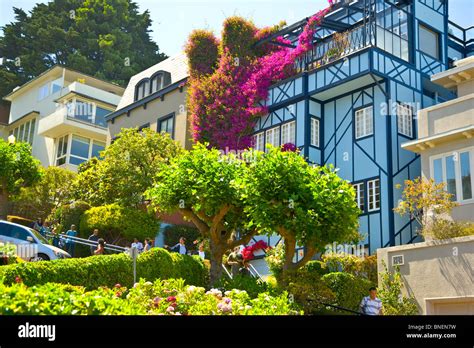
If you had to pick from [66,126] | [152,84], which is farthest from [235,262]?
[66,126]

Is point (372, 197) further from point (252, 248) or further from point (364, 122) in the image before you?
point (252, 248)

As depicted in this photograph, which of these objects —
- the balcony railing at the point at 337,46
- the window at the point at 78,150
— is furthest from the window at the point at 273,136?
the window at the point at 78,150

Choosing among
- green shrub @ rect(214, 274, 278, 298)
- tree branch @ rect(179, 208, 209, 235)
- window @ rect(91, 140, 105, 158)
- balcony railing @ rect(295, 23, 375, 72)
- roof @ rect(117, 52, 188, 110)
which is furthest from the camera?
window @ rect(91, 140, 105, 158)

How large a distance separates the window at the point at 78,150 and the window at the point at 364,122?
19.8 m

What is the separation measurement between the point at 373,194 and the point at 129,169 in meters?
10.7

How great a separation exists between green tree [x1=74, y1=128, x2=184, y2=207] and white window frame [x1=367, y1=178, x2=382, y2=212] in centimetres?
911

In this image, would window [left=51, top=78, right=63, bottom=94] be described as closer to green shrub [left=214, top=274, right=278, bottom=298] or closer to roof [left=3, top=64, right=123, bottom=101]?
roof [left=3, top=64, right=123, bottom=101]

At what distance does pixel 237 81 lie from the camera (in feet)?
97.1

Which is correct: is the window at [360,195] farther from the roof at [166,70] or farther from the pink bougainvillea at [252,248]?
the roof at [166,70]

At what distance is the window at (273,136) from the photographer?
2789cm

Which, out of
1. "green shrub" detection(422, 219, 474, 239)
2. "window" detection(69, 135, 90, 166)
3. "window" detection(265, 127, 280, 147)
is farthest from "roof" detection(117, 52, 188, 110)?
"green shrub" detection(422, 219, 474, 239)

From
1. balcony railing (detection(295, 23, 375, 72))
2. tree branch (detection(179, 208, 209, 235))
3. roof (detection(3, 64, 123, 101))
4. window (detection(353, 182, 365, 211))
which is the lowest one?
tree branch (detection(179, 208, 209, 235))

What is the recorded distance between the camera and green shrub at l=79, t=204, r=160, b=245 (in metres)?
26.8
